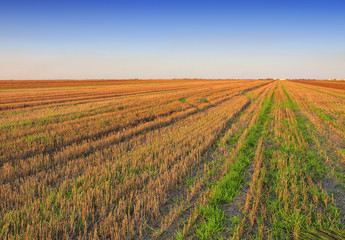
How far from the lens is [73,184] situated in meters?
4.27

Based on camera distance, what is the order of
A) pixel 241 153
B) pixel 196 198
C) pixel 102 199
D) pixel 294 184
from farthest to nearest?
1. pixel 241 153
2. pixel 294 184
3. pixel 196 198
4. pixel 102 199

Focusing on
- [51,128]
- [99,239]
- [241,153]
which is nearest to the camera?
[99,239]

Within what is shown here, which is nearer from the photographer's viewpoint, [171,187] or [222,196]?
[222,196]

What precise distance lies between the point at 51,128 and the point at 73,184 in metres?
5.90

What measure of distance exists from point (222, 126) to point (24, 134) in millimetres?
9181

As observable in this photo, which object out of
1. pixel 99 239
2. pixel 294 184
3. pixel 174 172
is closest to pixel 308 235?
pixel 294 184

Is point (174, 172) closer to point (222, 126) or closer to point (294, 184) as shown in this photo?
point (294, 184)

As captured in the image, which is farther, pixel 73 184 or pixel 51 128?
pixel 51 128

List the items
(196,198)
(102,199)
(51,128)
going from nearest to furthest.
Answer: (102,199), (196,198), (51,128)

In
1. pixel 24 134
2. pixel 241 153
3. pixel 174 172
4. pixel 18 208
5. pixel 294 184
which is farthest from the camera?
pixel 24 134

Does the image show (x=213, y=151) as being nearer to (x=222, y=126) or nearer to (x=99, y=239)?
(x=222, y=126)

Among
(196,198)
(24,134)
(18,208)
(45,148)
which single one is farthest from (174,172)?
(24,134)

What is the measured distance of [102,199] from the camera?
3.79 metres

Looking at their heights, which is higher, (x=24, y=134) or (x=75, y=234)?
(x=24, y=134)
